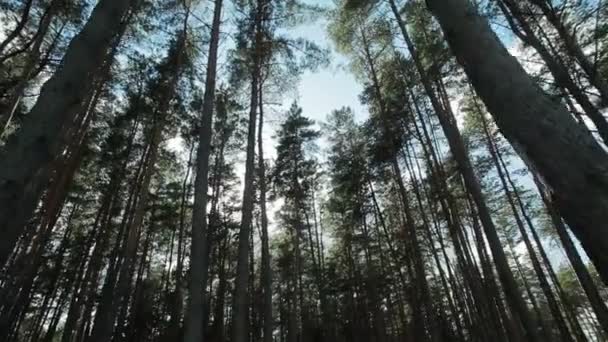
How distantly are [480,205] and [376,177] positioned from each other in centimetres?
796

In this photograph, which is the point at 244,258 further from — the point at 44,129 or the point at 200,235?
the point at 44,129

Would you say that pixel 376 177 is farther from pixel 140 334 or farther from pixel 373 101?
pixel 140 334

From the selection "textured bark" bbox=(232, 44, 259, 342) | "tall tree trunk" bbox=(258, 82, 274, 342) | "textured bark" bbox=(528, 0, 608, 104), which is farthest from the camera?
"tall tree trunk" bbox=(258, 82, 274, 342)

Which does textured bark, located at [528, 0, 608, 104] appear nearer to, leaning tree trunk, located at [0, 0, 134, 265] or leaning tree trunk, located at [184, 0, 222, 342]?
leaning tree trunk, located at [0, 0, 134, 265]

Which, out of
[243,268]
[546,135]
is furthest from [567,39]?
[243,268]

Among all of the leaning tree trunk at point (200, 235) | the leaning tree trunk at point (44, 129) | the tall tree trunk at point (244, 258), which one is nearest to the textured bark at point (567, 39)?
the leaning tree trunk at point (44, 129)

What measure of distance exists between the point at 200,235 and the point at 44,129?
11.9 ft

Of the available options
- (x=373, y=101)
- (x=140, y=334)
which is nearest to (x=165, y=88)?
(x=373, y=101)

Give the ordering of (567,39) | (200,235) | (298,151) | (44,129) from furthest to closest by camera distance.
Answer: (298,151) → (567,39) → (200,235) → (44,129)

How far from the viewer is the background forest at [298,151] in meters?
1.31

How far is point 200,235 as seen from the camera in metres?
4.83

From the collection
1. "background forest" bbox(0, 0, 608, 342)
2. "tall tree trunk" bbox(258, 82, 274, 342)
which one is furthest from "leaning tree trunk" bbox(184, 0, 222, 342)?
"tall tree trunk" bbox(258, 82, 274, 342)

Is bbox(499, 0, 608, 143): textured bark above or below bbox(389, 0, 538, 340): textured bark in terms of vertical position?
above

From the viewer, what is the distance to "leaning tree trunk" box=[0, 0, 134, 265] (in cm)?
125
